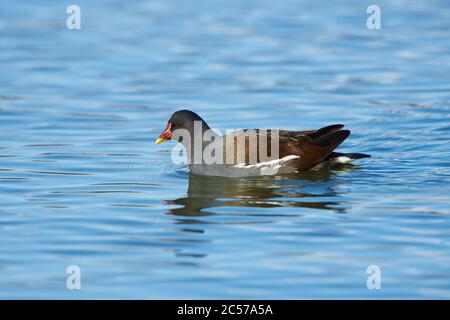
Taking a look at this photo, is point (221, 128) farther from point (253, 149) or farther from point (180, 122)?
point (253, 149)

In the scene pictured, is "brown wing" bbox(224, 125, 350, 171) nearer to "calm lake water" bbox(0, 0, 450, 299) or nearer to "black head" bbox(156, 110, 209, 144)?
"calm lake water" bbox(0, 0, 450, 299)

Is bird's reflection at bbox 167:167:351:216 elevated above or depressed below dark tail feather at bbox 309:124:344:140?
below

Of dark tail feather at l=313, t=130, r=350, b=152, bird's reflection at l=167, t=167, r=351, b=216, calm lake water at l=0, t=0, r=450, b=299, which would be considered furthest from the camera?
dark tail feather at l=313, t=130, r=350, b=152

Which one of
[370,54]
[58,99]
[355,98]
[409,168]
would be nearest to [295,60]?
[370,54]

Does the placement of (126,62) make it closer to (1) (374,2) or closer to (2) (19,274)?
(1) (374,2)

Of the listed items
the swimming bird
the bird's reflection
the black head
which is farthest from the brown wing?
the black head

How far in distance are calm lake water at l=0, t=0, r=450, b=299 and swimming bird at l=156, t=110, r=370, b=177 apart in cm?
17

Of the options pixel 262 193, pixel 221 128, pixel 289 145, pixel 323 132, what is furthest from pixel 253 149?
pixel 221 128

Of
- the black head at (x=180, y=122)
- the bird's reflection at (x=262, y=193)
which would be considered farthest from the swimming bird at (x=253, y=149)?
the bird's reflection at (x=262, y=193)

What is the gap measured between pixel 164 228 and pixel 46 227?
122 cm

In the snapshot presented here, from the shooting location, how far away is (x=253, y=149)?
1191 centimetres

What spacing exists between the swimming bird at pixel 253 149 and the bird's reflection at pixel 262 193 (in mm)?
121

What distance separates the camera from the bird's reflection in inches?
425

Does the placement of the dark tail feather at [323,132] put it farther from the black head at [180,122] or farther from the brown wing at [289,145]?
the black head at [180,122]
